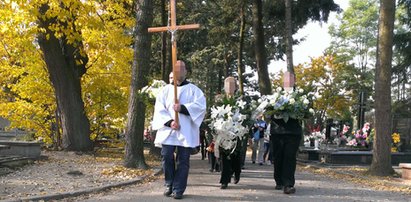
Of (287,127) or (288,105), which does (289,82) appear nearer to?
(288,105)

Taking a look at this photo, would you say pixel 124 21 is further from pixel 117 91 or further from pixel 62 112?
pixel 62 112

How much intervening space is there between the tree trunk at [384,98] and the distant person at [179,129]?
661 centimetres

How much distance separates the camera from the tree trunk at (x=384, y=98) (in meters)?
12.2

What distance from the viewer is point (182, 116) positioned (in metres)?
7.42

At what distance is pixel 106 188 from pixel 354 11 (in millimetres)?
61429

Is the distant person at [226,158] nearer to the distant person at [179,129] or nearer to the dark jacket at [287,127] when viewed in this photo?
the dark jacket at [287,127]

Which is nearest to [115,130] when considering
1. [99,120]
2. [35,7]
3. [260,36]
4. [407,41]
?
[99,120]

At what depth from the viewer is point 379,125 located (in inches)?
480

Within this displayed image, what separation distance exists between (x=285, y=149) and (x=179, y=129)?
211cm

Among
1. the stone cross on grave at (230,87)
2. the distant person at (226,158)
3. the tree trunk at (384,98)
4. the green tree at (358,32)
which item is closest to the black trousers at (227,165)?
the distant person at (226,158)

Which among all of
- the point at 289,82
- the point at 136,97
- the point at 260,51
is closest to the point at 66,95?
the point at 136,97

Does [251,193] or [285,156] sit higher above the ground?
[285,156]

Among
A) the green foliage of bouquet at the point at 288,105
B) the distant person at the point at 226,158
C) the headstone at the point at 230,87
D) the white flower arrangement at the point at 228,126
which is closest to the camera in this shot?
the green foliage of bouquet at the point at 288,105

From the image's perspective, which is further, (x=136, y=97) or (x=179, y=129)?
(x=136, y=97)
